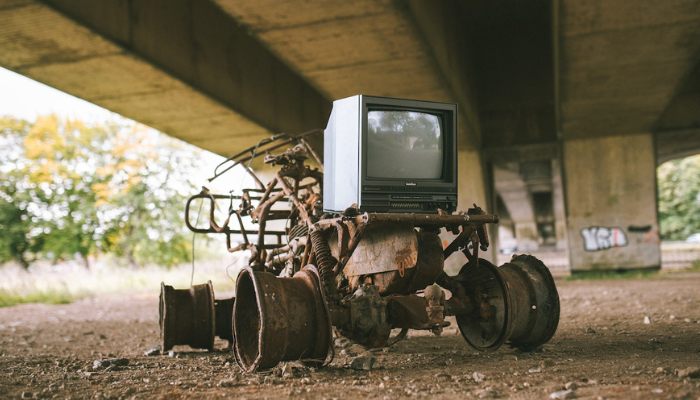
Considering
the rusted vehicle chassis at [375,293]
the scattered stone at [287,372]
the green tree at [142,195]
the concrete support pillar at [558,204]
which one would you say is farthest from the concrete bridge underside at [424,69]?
the green tree at [142,195]

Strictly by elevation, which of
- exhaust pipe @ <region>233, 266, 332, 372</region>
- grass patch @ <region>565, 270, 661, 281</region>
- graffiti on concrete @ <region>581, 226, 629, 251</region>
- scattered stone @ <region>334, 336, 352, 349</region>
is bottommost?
scattered stone @ <region>334, 336, 352, 349</region>

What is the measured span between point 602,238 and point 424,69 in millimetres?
8867

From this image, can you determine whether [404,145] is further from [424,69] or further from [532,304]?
[424,69]

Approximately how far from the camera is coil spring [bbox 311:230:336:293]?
4.41 metres

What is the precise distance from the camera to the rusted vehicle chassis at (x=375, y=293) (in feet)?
12.8

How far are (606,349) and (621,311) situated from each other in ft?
11.0

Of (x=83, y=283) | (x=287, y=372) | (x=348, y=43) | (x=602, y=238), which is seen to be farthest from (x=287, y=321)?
(x=83, y=283)

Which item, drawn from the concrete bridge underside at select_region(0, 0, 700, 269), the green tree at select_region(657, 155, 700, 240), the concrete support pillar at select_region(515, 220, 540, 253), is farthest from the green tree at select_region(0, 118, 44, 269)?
the green tree at select_region(657, 155, 700, 240)

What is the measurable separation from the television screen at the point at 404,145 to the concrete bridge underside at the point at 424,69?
3.19 meters

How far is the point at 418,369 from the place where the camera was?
4.20 metres

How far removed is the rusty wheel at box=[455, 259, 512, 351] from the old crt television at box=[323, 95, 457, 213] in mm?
627

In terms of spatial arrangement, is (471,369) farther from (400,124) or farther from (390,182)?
(400,124)

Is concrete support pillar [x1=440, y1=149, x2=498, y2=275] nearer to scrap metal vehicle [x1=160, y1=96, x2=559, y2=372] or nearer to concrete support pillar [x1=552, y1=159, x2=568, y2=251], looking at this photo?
concrete support pillar [x1=552, y1=159, x2=568, y2=251]

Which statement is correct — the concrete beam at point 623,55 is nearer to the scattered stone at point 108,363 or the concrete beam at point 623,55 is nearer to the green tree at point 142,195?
the scattered stone at point 108,363
